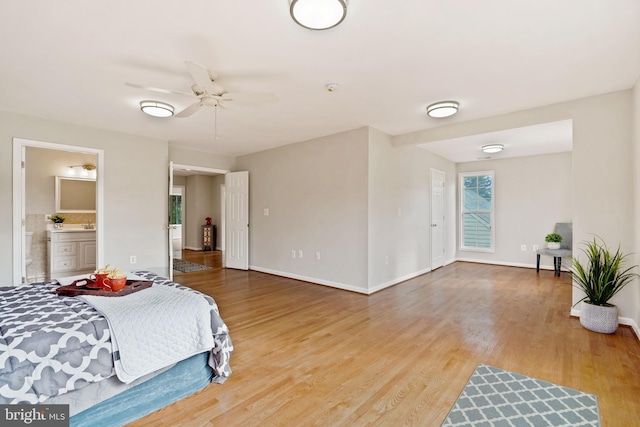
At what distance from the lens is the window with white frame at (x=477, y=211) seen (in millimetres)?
6887

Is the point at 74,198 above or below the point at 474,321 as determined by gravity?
above

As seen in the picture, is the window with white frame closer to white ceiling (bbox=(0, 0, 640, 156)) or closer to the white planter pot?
white ceiling (bbox=(0, 0, 640, 156))

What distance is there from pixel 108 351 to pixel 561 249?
6871 millimetres

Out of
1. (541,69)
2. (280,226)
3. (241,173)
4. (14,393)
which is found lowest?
(14,393)

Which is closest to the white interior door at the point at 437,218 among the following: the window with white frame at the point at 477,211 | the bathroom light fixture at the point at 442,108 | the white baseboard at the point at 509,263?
the window with white frame at the point at 477,211

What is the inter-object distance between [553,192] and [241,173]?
6212 mm

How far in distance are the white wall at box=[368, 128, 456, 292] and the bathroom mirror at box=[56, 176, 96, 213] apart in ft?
17.7

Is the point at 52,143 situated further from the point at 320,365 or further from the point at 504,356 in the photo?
the point at 504,356

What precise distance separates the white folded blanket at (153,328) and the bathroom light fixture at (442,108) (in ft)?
10.2

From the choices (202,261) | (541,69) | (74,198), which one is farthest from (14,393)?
(202,261)

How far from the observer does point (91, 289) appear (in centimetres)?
223

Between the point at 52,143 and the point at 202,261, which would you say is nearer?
the point at 52,143

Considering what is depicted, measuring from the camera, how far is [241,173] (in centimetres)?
633

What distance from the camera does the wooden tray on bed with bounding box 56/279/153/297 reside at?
2.13m
